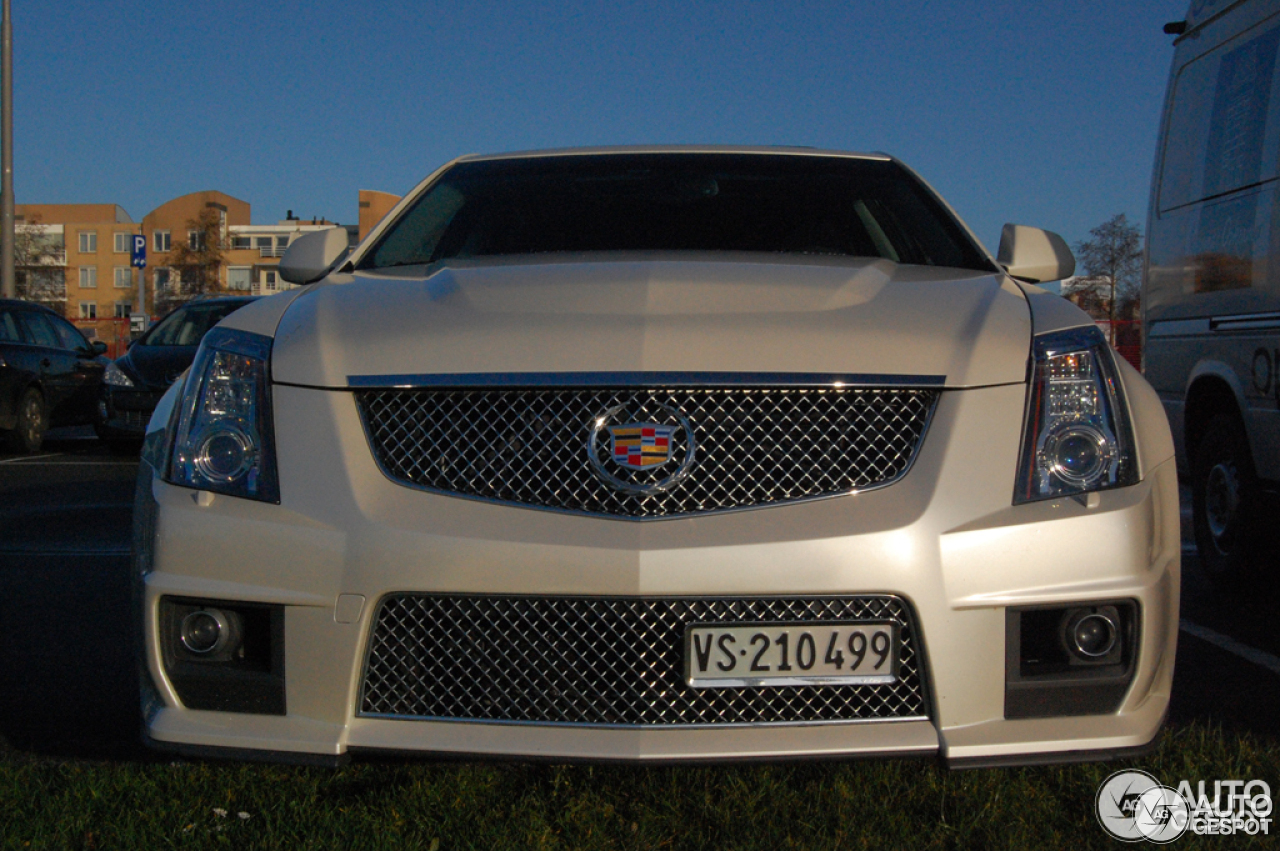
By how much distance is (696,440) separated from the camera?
225cm

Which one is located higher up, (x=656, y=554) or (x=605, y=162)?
(x=605, y=162)

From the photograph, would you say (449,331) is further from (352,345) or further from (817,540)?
(817,540)

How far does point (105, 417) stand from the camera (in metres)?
11.7

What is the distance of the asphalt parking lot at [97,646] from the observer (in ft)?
11.0

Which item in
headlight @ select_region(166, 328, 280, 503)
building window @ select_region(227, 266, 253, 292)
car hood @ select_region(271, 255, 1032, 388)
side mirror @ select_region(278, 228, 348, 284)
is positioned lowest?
building window @ select_region(227, 266, 253, 292)

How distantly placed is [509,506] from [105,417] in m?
10.6

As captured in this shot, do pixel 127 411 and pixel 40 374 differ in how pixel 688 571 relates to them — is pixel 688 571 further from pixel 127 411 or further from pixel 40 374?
pixel 40 374

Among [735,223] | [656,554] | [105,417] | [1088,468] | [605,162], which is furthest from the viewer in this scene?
[105,417]

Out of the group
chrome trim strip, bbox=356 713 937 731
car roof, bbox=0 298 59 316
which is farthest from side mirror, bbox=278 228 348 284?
car roof, bbox=0 298 59 316

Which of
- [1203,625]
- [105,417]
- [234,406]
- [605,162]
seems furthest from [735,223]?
[105,417]

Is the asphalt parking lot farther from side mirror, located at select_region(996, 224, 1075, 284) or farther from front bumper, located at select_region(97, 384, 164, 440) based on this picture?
front bumper, located at select_region(97, 384, 164, 440)

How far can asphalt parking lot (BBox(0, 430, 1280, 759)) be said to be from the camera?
3354 millimetres

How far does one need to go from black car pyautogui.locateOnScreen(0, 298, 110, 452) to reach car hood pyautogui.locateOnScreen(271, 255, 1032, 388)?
10667 millimetres

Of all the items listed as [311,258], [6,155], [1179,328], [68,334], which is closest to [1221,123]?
[1179,328]
